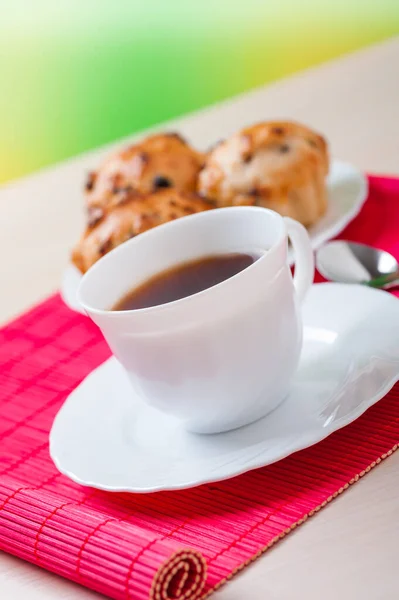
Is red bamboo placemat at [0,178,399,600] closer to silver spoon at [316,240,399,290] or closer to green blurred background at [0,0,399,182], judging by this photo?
silver spoon at [316,240,399,290]

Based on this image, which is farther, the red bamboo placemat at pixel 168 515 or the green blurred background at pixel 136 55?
the green blurred background at pixel 136 55

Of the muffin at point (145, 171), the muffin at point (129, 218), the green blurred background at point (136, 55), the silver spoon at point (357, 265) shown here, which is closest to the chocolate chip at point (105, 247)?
the muffin at point (129, 218)

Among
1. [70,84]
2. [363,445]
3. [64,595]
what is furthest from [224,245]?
[70,84]

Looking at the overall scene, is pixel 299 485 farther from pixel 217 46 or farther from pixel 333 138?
pixel 217 46

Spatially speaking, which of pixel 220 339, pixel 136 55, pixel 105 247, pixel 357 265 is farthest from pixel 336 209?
pixel 136 55

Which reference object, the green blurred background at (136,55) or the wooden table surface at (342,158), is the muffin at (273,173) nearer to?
the wooden table surface at (342,158)

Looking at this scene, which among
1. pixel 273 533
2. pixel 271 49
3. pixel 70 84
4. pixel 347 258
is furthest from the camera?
pixel 271 49

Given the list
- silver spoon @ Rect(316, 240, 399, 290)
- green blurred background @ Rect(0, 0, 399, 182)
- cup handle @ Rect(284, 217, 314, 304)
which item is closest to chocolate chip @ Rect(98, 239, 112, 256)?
silver spoon @ Rect(316, 240, 399, 290)

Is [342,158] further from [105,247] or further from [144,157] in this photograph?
[105,247]

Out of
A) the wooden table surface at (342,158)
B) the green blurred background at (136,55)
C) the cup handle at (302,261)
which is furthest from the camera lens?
the green blurred background at (136,55)
